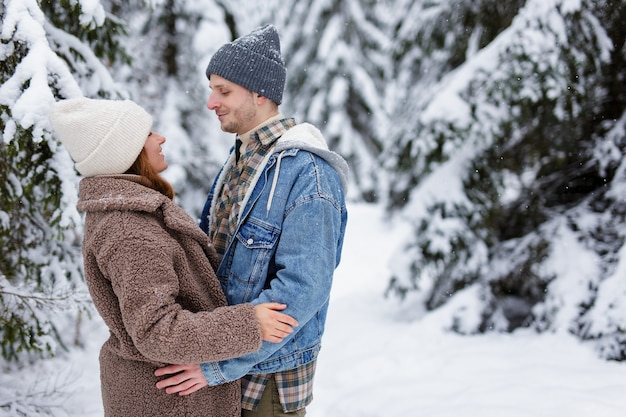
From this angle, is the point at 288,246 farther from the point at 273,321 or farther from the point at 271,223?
the point at 273,321

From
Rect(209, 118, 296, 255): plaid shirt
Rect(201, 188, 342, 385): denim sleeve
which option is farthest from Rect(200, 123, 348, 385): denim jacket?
Rect(209, 118, 296, 255): plaid shirt

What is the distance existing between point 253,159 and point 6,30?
5.28 feet

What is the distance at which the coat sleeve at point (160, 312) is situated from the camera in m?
1.63

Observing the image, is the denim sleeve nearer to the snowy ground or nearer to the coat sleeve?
the coat sleeve

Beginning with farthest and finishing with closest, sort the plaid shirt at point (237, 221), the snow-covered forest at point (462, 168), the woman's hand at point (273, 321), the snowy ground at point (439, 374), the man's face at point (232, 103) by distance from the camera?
1. the snowy ground at point (439, 374)
2. the snow-covered forest at point (462, 168)
3. the man's face at point (232, 103)
4. the plaid shirt at point (237, 221)
5. the woman's hand at point (273, 321)

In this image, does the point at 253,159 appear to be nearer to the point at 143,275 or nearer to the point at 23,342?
the point at 143,275

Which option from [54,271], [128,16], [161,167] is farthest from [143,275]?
[128,16]

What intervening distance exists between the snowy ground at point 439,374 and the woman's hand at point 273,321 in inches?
96.4

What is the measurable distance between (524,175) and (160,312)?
17.9ft

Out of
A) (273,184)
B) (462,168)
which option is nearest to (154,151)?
(273,184)

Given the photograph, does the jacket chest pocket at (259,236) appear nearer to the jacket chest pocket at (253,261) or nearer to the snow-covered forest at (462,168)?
the jacket chest pocket at (253,261)

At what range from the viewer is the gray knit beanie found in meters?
2.18

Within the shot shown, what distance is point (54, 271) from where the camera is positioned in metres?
3.71

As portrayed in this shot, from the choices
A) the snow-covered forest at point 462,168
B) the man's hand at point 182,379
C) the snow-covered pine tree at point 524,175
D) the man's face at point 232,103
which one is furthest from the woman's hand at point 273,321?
the snow-covered pine tree at point 524,175
